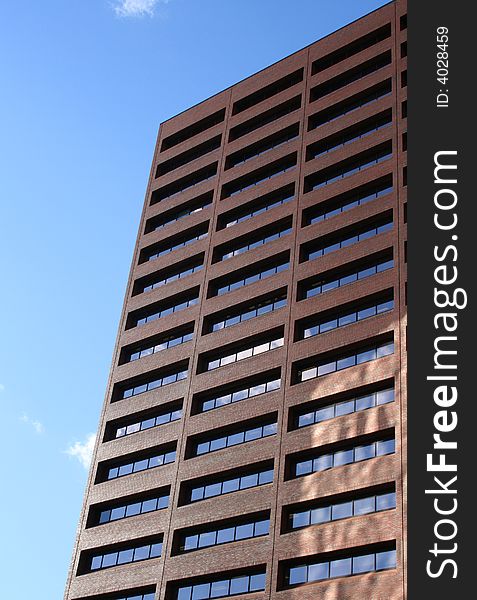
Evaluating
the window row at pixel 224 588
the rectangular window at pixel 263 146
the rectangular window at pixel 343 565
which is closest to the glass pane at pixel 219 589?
the window row at pixel 224 588

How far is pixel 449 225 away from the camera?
3312 centimetres

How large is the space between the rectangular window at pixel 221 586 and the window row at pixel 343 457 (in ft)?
17.4

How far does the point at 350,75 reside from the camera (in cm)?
6181

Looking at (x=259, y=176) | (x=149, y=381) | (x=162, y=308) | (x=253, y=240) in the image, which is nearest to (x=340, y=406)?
(x=149, y=381)

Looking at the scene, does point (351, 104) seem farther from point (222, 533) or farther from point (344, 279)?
point (222, 533)

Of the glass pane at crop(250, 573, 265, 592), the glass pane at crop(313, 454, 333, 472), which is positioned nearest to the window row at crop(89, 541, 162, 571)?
the glass pane at crop(250, 573, 265, 592)

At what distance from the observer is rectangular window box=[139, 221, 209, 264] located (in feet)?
206

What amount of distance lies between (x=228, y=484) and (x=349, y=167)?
20.6m

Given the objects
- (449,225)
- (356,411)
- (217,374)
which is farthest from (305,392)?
(449,225)

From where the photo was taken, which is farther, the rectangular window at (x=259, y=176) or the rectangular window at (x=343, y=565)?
the rectangular window at (x=259, y=176)

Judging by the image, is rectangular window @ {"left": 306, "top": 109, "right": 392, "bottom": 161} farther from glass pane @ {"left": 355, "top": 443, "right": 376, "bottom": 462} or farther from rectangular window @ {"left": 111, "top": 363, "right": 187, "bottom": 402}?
glass pane @ {"left": 355, "top": 443, "right": 376, "bottom": 462}

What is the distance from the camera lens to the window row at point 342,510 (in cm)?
4219

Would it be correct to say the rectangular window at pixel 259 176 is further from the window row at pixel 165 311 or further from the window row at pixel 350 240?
the window row at pixel 165 311

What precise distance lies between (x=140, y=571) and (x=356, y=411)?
13.8 metres
